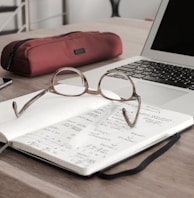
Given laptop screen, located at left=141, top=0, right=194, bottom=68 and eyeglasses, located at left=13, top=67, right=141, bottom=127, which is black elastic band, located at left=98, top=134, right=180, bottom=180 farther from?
laptop screen, located at left=141, top=0, right=194, bottom=68

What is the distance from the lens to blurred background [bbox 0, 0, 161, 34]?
13.9 ft

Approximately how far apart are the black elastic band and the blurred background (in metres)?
3.60

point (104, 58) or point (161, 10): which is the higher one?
point (161, 10)

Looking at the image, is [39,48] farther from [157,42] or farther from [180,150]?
Result: [180,150]

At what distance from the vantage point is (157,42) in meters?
1.21

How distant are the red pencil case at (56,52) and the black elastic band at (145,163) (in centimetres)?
46

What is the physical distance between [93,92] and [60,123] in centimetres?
12

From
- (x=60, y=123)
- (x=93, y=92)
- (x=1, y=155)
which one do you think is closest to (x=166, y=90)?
(x=93, y=92)

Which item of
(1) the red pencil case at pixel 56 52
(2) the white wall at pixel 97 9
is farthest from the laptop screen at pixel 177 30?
(2) the white wall at pixel 97 9

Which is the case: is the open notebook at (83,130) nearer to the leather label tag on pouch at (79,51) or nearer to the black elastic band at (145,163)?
the black elastic band at (145,163)

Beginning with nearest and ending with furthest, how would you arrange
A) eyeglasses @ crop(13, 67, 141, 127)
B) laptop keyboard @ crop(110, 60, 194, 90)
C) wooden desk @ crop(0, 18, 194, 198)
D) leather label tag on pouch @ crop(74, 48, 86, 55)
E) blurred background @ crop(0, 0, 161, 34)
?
wooden desk @ crop(0, 18, 194, 198), eyeglasses @ crop(13, 67, 141, 127), laptop keyboard @ crop(110, 60, 194, 90), leather label tag on pouch @ crop(74, 48, 86, 55), blurred background @ crop(0, 0, 161, 34)

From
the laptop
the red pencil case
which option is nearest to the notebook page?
the laptop

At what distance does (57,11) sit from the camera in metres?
4.78

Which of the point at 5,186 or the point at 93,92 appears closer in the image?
the point at 5,186
